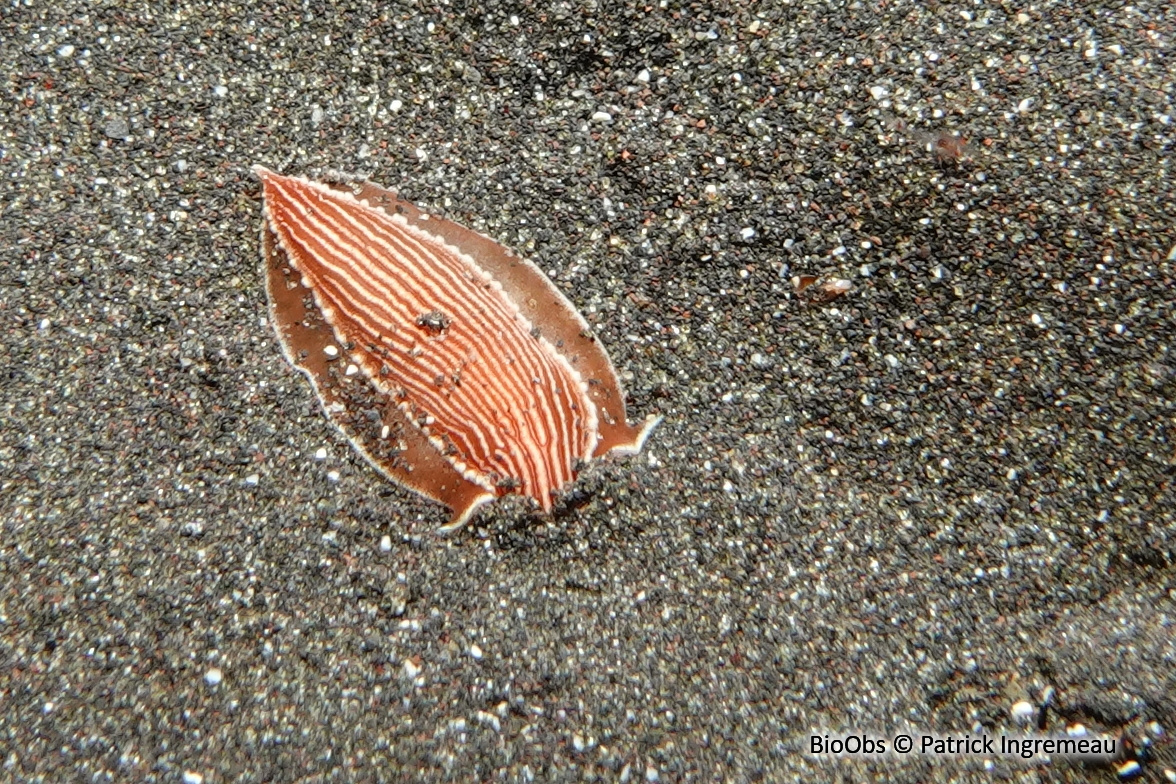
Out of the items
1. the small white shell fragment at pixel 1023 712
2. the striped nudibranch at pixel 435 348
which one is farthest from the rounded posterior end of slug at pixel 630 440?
the small white shell fragment at pixel 1023 712

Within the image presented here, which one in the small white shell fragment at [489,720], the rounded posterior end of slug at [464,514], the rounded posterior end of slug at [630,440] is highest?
the rounded posterior end of slug at [630,440]

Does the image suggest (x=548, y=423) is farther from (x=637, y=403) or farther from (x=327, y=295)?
(x=327, y=295)

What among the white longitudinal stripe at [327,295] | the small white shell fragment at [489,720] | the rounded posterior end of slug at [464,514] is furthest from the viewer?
the white longitudinal stripe at [327,295]

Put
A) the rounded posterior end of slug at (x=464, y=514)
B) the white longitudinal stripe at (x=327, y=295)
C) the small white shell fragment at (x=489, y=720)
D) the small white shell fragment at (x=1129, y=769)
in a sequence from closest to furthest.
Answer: the small white shell fragment at (x=1129, y=769) → the small white shell fragment at (x=489, y=720) → the rounded posterior end of slug at (x=464, y=514) → the white longitudinal stripe at (x=327, y=295)

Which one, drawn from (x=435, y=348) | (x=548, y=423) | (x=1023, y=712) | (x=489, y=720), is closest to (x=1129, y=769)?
(x=1023, y=712)

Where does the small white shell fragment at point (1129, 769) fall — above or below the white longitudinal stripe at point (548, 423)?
below

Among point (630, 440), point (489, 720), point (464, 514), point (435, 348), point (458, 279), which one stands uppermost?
point (458, 279)

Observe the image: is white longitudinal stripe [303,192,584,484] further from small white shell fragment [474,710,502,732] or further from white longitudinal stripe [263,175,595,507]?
small white shell fragment [474,710,502,732]

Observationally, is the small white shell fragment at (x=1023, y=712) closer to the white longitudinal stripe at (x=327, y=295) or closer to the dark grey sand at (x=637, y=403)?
the dark grey sand at (x=637, y=403)
